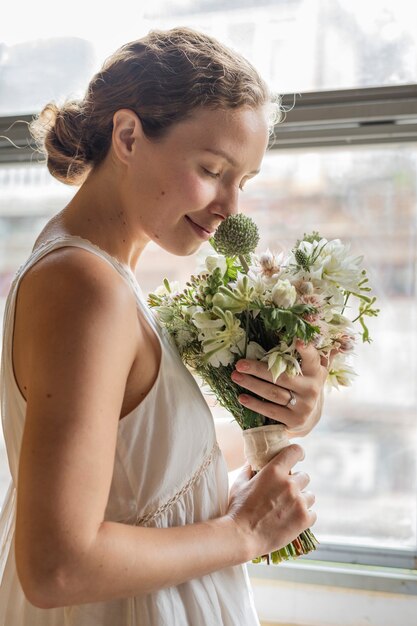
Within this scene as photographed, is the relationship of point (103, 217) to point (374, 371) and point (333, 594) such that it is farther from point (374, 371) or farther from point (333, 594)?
point (333, 594)

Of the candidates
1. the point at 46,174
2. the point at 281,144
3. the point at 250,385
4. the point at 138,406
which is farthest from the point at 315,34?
the point at 138,406

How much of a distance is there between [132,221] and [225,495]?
45 centimetres

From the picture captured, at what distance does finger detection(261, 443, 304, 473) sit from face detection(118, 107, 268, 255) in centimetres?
35

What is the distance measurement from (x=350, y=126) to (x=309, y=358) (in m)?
0.77

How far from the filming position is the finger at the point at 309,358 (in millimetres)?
1083

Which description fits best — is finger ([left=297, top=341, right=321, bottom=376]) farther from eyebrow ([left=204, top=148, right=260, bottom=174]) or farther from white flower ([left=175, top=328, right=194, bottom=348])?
eyebrow ([left=204, top=148, right=260, bottom=174])

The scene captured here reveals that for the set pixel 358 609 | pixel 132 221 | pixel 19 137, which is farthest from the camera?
pixel 19 137

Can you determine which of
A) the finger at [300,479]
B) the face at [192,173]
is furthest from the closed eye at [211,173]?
the finger at [300,479]

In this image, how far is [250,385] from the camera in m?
1.10

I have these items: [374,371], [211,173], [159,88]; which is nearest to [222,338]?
[211,173]

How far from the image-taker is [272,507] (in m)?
1.08

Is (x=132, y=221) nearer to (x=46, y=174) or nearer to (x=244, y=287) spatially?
(x=244, y=287)

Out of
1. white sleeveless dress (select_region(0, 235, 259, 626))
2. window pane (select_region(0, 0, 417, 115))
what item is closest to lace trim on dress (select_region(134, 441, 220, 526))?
white sleeveless dress (select_region(0, 235, 259, 626))

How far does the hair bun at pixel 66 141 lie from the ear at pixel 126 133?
117 mm
